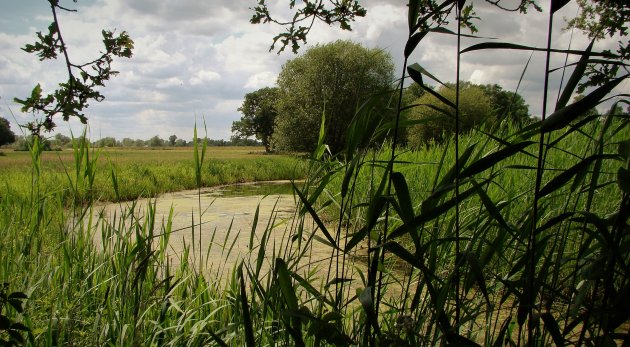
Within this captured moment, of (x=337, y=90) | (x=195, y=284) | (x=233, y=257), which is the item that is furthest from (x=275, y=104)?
(x=195, y=284)

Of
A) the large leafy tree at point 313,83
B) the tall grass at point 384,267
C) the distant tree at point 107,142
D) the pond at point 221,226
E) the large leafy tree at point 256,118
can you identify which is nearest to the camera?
the tall grass at point 384,267

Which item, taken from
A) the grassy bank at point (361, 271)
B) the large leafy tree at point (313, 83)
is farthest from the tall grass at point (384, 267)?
the large leafy tree at point (313, 83)

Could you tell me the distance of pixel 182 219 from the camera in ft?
17.5

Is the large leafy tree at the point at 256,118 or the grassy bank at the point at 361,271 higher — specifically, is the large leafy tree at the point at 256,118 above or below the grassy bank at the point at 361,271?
above

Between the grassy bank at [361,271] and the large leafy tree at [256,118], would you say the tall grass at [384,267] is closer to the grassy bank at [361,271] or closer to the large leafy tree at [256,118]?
the grassy bank at [361,271]

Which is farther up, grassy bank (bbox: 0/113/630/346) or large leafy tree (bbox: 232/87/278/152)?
large leafy tree (bbox: 232/87/278/152)

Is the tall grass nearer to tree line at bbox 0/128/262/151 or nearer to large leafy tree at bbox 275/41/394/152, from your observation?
tree line at bbox 0/128/262/151

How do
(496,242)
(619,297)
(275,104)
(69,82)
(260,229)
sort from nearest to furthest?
(619,297) → (496,242) → (69,82) → (260,229) → (275,104)

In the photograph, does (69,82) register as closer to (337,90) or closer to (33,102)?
(33,102)

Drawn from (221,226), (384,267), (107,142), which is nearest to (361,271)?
(384,267)

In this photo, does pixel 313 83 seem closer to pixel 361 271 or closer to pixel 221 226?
pixel 221 226

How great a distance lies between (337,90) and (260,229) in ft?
46.2

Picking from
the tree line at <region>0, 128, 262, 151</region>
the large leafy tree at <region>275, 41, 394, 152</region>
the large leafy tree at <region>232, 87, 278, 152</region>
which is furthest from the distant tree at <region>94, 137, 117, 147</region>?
the large leafy tree at <region>232, 87, 278, 152</region>

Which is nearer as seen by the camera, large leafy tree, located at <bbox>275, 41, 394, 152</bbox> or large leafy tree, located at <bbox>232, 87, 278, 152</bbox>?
large leafy tree, located at <bbox>275, 41, 394, 152</bbox>
